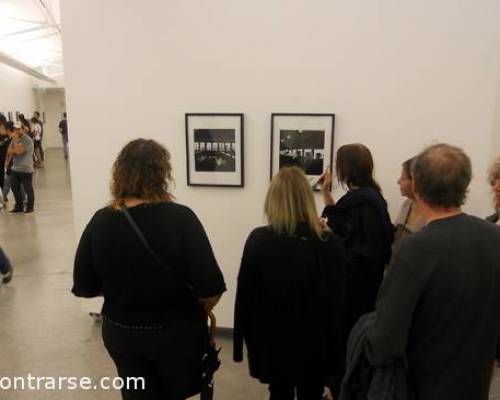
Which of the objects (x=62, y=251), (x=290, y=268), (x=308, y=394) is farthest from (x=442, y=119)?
(x=62, y=251)

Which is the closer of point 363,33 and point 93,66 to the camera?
point 363,33

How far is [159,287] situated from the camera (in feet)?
5.61

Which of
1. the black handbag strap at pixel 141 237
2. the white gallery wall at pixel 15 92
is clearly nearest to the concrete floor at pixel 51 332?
the black handbag strap at pixel 141 237

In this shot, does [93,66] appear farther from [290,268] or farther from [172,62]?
[290,268]

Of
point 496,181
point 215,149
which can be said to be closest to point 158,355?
point 215,149

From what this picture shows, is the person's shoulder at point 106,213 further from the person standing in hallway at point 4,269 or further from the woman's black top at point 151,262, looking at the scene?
the person standing in hallway at point 4,269

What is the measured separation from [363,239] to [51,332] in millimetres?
2775

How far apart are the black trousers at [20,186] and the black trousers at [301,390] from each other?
7024 mm

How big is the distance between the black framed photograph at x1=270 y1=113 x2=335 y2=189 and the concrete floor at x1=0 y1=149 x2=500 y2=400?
1.53 m

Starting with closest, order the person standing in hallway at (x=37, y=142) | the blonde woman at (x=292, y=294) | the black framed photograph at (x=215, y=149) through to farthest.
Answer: the blonde woman at (x=292, y=294), the black framed photograph at (x=215, y=149), the person standing in hallway at (x=37, y=142)

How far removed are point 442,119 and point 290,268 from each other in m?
1.77


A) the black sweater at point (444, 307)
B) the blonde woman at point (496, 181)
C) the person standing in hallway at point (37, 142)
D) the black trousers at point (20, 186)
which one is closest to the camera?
the black sweater at point (444, 307)

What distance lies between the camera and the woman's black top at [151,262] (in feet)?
5.49

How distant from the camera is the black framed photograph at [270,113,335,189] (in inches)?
119
